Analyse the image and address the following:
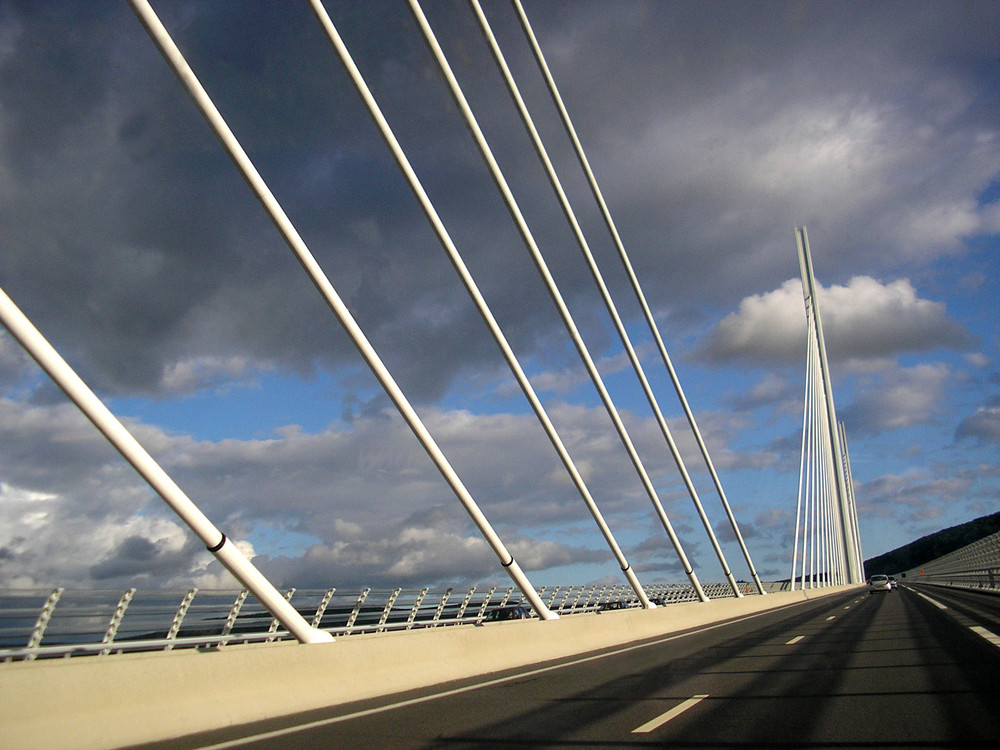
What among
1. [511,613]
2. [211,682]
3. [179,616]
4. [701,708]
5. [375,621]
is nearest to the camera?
[701,708]

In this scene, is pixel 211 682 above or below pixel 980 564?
below

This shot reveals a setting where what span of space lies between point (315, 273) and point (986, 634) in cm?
1218

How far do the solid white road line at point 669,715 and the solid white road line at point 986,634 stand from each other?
626 cm

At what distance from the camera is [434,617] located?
2422 cm

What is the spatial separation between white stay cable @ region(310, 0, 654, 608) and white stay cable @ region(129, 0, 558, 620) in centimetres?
307

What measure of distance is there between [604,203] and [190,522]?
14693 millimetres

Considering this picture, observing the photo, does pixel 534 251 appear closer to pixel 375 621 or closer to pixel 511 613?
pixel 375 621

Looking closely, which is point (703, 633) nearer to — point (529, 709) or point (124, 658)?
point (529, 709)

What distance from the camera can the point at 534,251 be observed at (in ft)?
55.4

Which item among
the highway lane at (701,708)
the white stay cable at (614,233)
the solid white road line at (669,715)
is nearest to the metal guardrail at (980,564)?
the white stay cable at (614,233)

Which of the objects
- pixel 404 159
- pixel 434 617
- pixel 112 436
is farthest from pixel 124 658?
pixel 434 617

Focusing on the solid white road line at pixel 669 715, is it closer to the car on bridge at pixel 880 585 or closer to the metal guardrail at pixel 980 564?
the metal guardrail at pixel 980 564

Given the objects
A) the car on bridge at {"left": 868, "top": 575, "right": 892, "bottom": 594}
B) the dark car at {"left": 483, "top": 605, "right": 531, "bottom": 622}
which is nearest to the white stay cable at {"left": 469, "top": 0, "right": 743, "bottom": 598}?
the dark car at {"left": 483, "top": 605, "right": 531, "bottom": 622}

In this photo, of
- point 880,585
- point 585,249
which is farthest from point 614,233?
point 880,585
